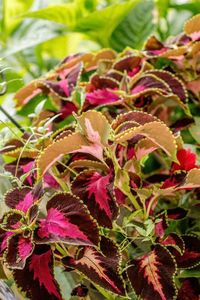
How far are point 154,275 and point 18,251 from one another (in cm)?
14

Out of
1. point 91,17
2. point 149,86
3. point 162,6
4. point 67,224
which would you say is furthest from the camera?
point 162,6

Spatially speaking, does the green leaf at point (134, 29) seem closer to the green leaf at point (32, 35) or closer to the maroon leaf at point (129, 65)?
the green leaf at point (32, 35)

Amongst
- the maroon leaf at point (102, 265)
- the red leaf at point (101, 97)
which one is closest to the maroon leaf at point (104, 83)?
the red leaf at point (101, 97)

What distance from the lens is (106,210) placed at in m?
0.56

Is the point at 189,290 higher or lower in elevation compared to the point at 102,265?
lower

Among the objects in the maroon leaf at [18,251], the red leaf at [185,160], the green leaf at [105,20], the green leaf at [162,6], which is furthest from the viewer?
the green leaf at [162,6]

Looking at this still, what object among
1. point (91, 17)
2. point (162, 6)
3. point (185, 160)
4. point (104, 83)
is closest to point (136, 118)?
point (185, 160)

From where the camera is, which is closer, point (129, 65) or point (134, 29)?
point (129, 65)

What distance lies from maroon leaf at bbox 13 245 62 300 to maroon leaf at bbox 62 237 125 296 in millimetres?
21

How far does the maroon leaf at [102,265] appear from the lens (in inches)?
21.4

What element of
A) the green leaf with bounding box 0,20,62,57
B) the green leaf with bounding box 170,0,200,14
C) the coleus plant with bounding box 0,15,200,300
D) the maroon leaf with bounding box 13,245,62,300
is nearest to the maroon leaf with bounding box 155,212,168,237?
the coleus plant with bounding box 0,15,200,300

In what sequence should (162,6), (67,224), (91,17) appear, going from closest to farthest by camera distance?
1. (67,224)
2. (91,17)
3. (162,6)

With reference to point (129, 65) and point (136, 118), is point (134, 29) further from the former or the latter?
point (136, 118)

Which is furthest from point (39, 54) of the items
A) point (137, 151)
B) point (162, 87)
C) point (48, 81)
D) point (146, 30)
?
point (137, 151)
